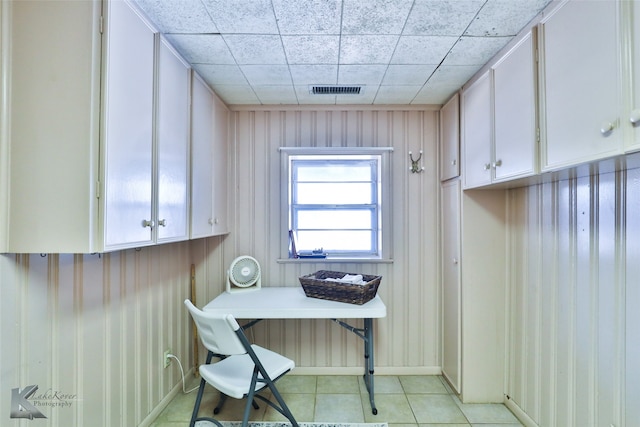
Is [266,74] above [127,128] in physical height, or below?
above

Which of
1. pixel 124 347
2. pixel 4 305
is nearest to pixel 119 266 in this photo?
pixel 124 347

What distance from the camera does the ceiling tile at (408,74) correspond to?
6.43 ft

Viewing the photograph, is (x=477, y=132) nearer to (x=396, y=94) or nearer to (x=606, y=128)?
(x=396, y=94)

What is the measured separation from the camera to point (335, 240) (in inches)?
110

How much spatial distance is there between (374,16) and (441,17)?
33 centimetres

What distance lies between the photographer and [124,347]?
1720mm

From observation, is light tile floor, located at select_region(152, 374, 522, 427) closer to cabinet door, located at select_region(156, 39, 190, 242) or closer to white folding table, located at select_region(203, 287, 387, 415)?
white folding table, located at select_region(203, 287, 387, 415)

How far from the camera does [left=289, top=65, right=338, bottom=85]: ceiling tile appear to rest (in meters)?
1.95

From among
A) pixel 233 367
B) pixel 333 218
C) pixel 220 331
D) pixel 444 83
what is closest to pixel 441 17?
pixel 444 83

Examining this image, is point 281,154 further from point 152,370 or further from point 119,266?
point 152,370

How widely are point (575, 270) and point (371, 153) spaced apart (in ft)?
5.34

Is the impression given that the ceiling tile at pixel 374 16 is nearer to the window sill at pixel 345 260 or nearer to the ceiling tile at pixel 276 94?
the ceiling tile at pixel 276 94

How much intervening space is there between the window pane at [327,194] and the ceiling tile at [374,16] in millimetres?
1392

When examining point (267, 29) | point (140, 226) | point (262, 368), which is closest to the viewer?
point (140, 226)
